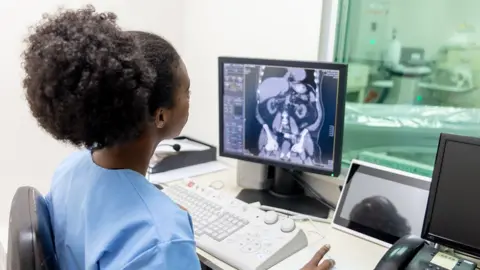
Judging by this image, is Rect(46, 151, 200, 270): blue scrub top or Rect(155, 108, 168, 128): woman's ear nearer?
Rect(46, 151, 200, 270): blue scrub top

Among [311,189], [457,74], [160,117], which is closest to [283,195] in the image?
[311,189]

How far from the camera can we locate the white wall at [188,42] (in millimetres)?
1776

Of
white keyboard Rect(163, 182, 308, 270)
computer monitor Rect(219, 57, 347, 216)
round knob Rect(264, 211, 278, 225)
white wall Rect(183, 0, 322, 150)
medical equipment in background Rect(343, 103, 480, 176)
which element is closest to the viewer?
white keyboard Rect(163, 182, 308, 270)

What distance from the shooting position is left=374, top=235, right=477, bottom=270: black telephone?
1.08 metres

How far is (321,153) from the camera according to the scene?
1536mm

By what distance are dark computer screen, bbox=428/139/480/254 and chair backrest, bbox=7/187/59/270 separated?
906 mm

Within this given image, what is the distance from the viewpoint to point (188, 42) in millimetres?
2256

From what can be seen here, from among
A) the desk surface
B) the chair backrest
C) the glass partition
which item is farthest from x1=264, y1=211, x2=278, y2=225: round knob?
the chair backrest

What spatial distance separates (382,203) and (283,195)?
0.41 meters

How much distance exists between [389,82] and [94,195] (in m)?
1.26

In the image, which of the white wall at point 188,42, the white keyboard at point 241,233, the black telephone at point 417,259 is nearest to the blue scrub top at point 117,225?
the white keyboard at point 241,233

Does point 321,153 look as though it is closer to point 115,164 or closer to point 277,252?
point 277,252

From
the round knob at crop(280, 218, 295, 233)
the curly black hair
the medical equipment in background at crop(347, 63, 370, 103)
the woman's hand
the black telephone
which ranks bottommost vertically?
the woman's hand

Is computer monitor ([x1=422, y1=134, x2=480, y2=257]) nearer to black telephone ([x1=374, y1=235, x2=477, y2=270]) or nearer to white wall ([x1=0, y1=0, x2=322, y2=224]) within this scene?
black telephone ([x1=374, y1=235, x2=477, y2=270])
